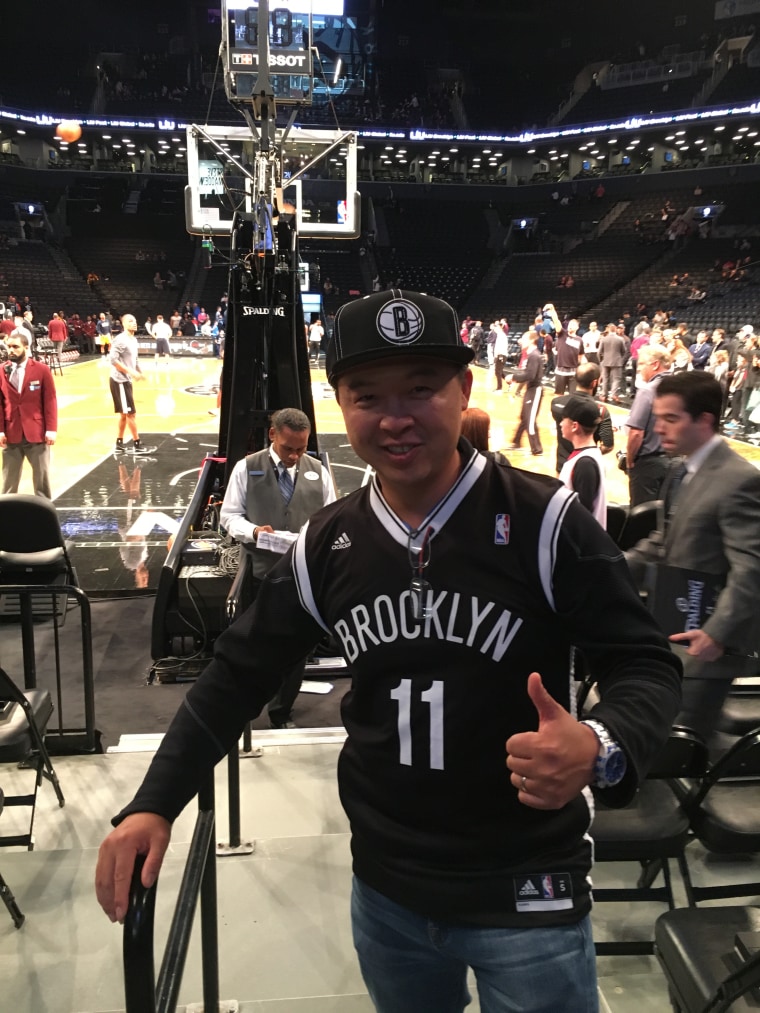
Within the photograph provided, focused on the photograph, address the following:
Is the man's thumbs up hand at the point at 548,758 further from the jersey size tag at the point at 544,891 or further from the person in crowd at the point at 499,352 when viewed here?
the person in crowd at the point at 499,352

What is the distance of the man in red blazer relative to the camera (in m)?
7.59

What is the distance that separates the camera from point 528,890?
1.25 metres

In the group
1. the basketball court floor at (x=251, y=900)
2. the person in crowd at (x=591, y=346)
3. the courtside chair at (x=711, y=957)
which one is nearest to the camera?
the courtside chair at (x=711, y=957)

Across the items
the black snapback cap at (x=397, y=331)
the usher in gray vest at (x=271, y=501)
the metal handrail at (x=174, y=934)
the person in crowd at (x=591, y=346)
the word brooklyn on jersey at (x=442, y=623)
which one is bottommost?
the metal handrail at (x=174, y=934)

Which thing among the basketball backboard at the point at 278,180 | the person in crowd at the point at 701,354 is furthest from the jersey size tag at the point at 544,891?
the person in crowd at the point at 701,354

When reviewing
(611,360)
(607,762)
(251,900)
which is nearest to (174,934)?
(607,762)

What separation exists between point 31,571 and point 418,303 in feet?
15.3

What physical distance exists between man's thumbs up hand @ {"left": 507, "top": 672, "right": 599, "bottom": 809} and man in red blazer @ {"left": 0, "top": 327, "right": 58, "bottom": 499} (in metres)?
7.33

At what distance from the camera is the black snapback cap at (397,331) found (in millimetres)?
1279

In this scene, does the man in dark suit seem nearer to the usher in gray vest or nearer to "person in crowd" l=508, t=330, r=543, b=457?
the usher in gray vest

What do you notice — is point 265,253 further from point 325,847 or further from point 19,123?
point 19,123

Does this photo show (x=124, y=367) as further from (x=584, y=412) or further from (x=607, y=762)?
(x=607, y=762)

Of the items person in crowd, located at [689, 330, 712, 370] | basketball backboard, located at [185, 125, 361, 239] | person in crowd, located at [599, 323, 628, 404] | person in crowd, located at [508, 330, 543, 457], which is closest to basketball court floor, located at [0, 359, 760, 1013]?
basketball backboard, located at [185, 125, 361, 239]

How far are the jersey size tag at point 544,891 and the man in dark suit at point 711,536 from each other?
5.73 ft
